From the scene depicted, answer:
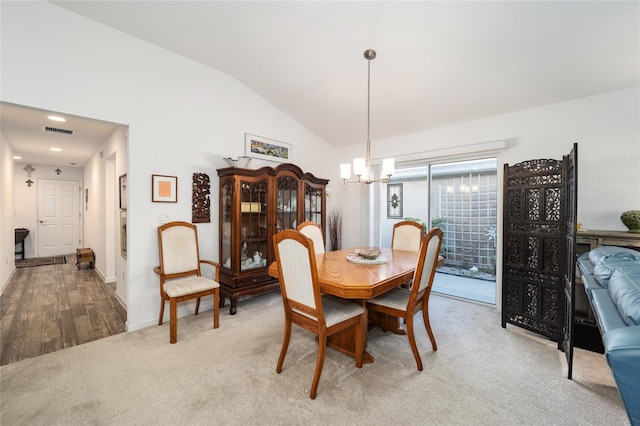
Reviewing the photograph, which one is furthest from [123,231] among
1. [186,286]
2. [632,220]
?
[632,220]

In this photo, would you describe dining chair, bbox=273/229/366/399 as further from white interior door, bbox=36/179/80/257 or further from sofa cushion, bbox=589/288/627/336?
white interior door, bbox=36/179/80/257

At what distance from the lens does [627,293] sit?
1.16m

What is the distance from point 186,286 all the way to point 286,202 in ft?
5.26

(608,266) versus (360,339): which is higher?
(608,266)

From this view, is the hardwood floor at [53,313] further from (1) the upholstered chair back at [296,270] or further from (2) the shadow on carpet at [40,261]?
(1) the upholstered chair back at [296,270]

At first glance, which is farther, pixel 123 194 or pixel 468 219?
pixel 468 219

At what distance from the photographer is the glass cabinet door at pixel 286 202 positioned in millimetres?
3584

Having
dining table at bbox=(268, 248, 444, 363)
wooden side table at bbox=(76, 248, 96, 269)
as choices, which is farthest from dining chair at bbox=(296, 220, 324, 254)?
wooden side table at bbox=(76, 248, 96, 269)

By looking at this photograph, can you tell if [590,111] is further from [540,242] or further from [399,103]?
[399,103]

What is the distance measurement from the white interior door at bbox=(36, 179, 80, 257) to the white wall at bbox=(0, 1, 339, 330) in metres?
5.96

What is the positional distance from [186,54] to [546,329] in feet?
15.2

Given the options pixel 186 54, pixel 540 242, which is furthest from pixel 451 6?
pixel 186 54

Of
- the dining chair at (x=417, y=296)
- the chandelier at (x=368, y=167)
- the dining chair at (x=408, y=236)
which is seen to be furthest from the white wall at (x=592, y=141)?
the dining chair at (x=417, y=296)

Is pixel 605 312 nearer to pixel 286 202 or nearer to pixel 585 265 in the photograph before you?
pixel 585 265
